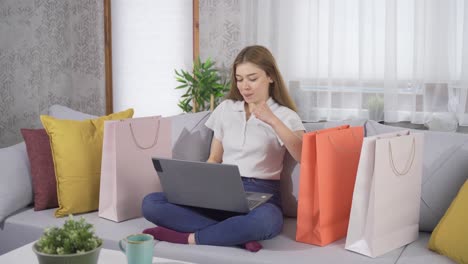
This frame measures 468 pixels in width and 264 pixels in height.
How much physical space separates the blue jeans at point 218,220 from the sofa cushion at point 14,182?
1.95ft

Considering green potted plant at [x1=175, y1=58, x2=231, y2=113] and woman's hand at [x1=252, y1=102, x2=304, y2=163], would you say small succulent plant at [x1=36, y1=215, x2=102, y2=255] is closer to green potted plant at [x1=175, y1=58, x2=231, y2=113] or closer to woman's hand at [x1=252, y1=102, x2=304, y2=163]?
woman's hand at [x1=252, y1=102, x2=304, y2=163]

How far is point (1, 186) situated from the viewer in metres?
2.17

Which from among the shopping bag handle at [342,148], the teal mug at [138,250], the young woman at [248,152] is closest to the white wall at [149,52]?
the young woman at [248,152]

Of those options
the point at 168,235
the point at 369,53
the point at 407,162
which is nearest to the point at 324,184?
the point at 407,162

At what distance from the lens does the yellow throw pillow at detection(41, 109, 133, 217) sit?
216cm

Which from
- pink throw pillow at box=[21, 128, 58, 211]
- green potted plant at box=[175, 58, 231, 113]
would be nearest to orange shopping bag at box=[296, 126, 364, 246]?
pink throw pillow at box=[21, 128, 58, 211]

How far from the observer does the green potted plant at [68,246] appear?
115cm

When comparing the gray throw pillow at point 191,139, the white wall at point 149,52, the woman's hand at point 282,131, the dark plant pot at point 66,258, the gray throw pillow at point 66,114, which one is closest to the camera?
the dark plant pot at point 66,258

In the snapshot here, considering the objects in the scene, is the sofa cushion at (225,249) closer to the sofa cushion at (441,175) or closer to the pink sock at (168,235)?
the pink sock at (168,235)

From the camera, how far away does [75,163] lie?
7.15 feet

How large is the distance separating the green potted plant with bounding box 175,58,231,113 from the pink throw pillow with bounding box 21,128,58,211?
1.54 m

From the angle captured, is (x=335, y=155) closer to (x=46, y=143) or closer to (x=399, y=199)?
(x=399, y=199)

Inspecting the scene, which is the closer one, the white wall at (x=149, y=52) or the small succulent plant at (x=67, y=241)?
the small succulent plant at (x=67, y=241)

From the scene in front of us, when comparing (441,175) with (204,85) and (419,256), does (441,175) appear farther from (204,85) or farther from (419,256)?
(204,85)
